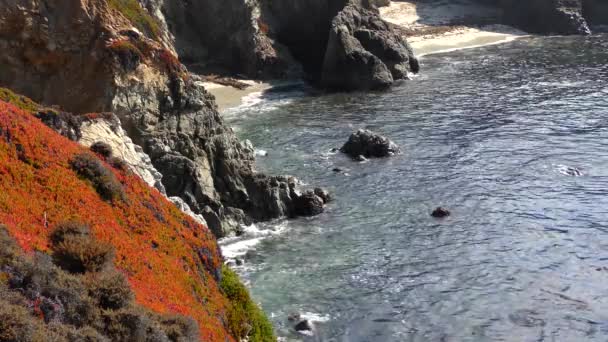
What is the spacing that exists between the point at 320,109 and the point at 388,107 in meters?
7.39

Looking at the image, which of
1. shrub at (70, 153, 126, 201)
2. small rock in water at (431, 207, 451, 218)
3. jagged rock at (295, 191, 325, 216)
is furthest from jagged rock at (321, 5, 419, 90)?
shrub at (70, 153, 126, 201)

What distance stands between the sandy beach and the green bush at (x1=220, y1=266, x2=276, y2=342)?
8069 centimetres

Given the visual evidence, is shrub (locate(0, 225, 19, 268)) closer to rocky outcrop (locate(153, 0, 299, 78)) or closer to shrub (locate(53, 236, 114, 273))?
shrub (locate(53, 236, 114, 273))

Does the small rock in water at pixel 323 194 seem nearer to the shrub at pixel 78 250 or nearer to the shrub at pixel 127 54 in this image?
the shrub at pixel 127 54

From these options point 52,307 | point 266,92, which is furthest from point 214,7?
point 52,307

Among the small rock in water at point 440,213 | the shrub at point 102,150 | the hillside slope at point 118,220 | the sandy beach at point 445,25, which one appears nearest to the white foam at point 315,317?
the hillside slope at point 118,220

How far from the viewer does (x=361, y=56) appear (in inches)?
3036

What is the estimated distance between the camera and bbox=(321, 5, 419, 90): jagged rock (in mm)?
76812

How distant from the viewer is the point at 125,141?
2955 centimetres

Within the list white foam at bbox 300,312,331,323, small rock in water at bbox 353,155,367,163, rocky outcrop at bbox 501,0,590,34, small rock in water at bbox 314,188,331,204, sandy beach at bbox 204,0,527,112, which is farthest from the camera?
rocky outcrop at bbox 501,0,590,34

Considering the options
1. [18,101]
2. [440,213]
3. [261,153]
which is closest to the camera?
[18,101]

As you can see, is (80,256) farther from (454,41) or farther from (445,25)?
(445,25)

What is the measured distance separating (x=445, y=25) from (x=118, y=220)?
10905cm

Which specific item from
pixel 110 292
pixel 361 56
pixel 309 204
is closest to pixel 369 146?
pixel 309 204
